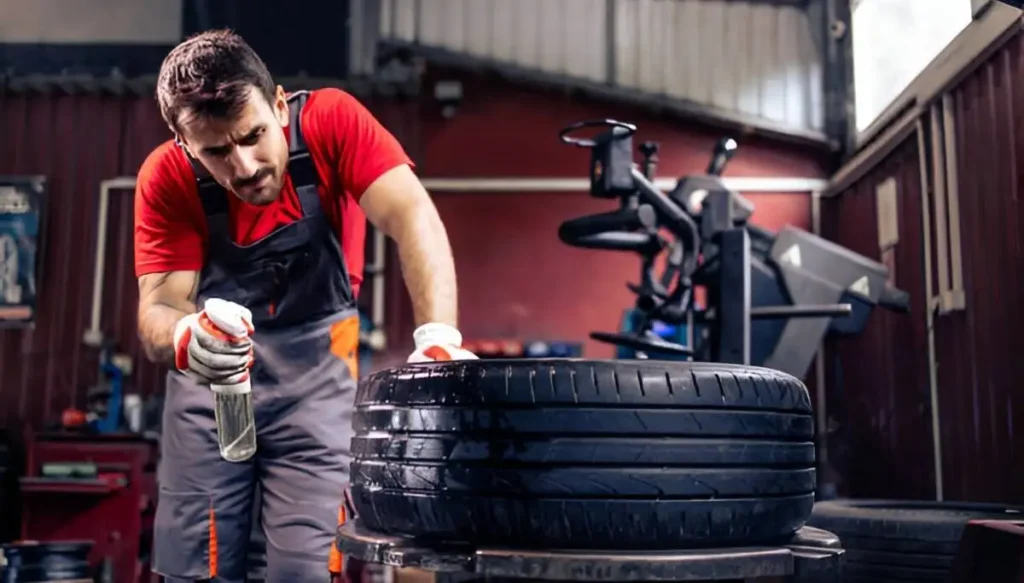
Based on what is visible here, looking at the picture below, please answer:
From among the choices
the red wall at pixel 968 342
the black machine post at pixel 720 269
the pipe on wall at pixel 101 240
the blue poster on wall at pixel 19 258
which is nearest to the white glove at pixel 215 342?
the black machine post at pixel 720 269

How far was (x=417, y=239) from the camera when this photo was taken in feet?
4.61

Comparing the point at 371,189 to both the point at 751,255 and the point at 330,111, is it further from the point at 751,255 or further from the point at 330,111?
the point at 751,255

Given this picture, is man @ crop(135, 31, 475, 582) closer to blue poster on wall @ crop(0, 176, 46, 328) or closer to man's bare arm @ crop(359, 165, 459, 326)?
man's bare arm @ crop(359, 165, 459, 326)

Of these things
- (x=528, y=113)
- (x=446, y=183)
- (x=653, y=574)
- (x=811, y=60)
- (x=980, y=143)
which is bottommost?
(x=653, y=574)

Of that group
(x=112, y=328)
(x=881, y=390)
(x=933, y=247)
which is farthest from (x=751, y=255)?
(x=112, y=328)

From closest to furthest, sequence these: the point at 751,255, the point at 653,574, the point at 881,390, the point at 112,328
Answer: the point at 653,574 < the point at 751,255 < the point at 881,390 < the point at 112,328

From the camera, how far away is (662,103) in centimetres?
423

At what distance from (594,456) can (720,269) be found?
1.70 meters

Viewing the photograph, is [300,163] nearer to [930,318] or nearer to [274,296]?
[274,296]

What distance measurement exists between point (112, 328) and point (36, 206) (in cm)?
71

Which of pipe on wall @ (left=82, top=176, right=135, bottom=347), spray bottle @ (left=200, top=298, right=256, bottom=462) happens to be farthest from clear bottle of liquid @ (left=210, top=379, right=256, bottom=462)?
pipe on wall @ (left=82, top=176, right=135, bottom=347)

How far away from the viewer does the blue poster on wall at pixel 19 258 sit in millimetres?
4191

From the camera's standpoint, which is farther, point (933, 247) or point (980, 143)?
point (933, 247)

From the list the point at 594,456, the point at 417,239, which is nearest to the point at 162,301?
the point at 417,239
